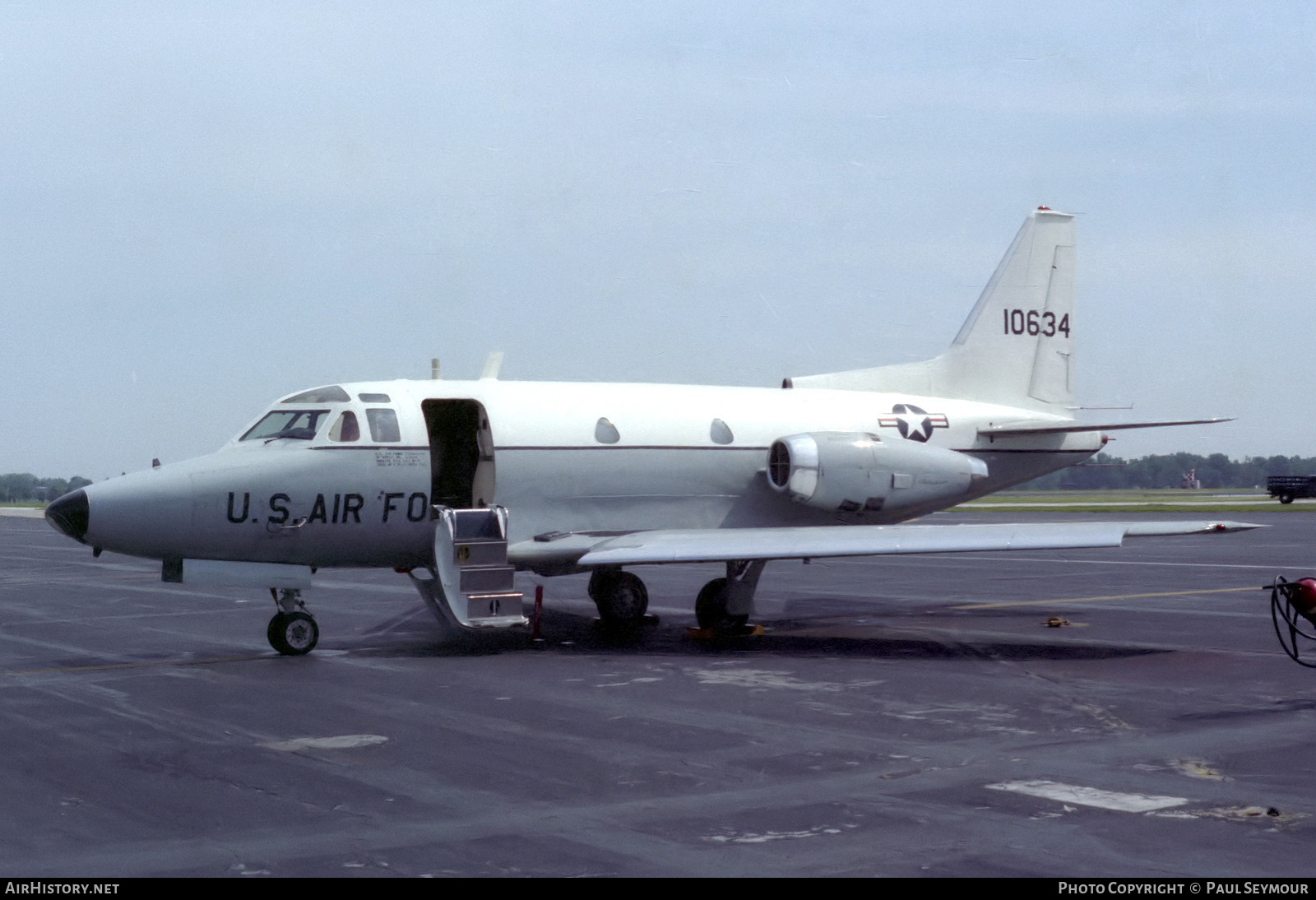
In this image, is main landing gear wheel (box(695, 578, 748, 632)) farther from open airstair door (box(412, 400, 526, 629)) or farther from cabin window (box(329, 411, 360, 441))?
cabin window (box(329, 411, 360, 441))

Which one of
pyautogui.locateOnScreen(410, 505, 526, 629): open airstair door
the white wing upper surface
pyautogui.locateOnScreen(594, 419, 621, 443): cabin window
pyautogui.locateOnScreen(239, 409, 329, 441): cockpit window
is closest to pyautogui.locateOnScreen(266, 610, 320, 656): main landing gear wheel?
pyautogui.locateOnScreen(410, 505, 526, 629): open airstair door

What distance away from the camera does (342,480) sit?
1612 centimetres

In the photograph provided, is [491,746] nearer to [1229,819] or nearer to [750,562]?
[1229,819]

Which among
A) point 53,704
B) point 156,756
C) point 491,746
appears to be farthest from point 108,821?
point 53,704

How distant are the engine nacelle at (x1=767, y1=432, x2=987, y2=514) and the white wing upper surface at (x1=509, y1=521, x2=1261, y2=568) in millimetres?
1903

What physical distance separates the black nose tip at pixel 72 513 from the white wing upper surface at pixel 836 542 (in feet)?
15.8

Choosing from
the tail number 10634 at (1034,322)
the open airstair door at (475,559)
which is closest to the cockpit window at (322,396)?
the open airstair door at (475,559)

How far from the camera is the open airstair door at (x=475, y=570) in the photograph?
15617 millimetres

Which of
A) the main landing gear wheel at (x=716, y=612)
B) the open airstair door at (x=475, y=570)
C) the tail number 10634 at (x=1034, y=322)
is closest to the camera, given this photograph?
the open airstair door at (x=475, y=570)

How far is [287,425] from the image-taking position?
16438 mm

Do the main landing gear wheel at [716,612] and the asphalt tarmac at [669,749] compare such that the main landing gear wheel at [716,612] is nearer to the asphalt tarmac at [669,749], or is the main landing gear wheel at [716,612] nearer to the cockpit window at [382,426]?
the asphalt tarmac at [669,749]

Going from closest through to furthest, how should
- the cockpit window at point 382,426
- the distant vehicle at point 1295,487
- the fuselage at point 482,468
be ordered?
the fuselage at point 482,468 < the cockpit window at point 382,426 < the distant vehicle at point 1295,487

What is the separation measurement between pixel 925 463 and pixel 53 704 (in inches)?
457

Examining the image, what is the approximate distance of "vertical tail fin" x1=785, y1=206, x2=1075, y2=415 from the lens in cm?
2180
